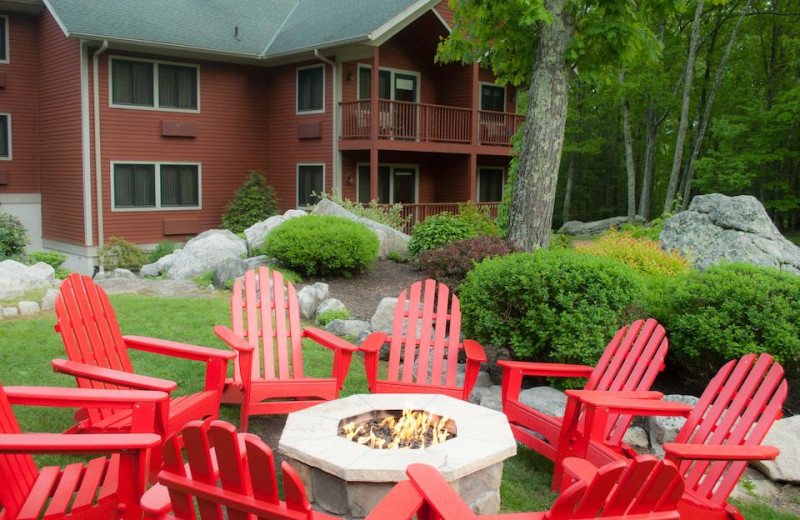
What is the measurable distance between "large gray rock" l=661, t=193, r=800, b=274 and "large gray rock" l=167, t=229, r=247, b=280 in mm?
6745

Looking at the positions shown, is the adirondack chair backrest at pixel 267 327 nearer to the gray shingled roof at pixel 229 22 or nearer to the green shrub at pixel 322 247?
the green shrub at pixel 322 247

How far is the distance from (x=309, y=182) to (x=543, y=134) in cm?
1035

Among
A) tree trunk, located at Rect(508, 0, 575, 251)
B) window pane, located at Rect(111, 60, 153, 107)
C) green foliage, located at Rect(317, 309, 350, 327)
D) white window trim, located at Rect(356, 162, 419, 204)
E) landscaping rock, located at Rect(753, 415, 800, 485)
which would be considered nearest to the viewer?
landscaping rock, located at Rect(753, 415, 800, 485)

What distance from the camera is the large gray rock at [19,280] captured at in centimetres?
830

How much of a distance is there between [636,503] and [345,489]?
4.49ft

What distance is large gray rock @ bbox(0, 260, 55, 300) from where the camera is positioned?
8297mm

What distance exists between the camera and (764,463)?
4602mm

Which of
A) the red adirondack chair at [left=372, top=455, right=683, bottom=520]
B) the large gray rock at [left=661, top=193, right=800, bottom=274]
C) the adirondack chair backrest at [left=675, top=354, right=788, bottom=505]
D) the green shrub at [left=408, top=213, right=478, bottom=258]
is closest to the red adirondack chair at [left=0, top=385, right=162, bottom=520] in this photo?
the red adirondack chair at [left=372, top=455, right=683, bottom=520]

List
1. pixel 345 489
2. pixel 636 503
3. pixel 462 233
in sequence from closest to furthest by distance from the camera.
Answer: pixel 636 503 < pixel 345 489 < pixel 462 233

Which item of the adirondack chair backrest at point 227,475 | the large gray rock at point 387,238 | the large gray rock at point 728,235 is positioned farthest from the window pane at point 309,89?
the adirondack chair backrest at point 227,475

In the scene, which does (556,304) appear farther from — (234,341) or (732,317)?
(234,341)

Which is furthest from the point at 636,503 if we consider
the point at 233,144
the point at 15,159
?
the point at 15,159

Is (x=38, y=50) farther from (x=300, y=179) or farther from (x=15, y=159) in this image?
(x=300, y=179)

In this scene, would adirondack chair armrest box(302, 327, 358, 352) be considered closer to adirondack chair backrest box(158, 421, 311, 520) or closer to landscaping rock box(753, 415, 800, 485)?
adirondack chair backrest box(158, 421, 311, 520)
